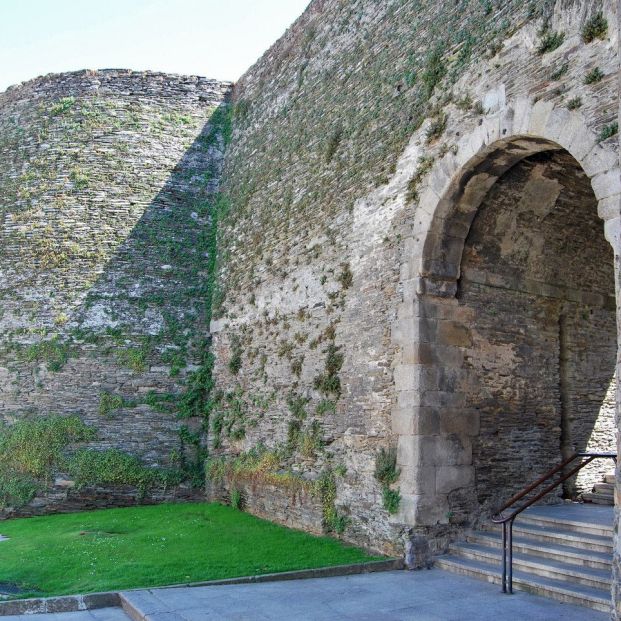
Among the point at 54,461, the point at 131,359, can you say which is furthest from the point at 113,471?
the point at 131,359

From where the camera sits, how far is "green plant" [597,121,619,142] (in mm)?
5758

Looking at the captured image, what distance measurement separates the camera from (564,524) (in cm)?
719

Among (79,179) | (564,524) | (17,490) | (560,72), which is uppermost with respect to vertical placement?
(79,179)

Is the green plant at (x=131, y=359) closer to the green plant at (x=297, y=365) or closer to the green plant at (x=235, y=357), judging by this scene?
the green plant at (x=235, y=357)

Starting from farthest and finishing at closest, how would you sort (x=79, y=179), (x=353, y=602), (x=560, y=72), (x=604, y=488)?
(x=79, y=179) → (x=604, y=488) → (x=560, y=72) → (x=353, y=602)

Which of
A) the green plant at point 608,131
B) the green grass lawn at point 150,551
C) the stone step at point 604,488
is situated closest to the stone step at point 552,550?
the green grass lawn at point 150,551

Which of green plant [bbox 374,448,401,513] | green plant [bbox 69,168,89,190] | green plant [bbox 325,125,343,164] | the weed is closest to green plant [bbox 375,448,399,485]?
green plant [bbox 374,448,401,513]

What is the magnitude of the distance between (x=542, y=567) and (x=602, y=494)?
2.40m

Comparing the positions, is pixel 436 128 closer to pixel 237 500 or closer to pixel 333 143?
pixel 333 143

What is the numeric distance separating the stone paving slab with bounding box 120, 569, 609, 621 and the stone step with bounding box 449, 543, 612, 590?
32 cm

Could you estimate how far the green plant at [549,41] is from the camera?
642cm

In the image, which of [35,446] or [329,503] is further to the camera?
[35,446]

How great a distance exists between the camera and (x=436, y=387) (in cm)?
762

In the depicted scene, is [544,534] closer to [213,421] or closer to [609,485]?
[609,485]
